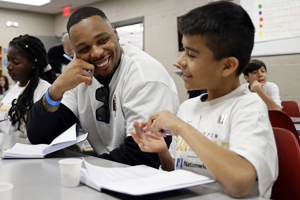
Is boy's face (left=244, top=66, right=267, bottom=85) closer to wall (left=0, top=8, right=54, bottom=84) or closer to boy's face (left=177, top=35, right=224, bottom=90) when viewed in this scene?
boy's face (left=177, top=35, right=224, bottom=90)

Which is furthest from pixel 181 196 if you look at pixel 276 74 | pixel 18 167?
pixel 276 74

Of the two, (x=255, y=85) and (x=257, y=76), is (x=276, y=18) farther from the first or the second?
(x=255, y=85)

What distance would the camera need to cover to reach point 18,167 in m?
1.06

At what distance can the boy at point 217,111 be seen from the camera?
0.78m

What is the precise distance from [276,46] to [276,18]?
0.37 metres

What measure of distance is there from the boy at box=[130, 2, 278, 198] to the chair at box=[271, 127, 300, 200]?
0.12 metres

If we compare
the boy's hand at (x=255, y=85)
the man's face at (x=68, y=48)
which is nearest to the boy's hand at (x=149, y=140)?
the boy's hand at (x=255, y=85)

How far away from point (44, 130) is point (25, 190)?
83 centimetres

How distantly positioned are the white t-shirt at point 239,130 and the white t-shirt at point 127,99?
0.30m

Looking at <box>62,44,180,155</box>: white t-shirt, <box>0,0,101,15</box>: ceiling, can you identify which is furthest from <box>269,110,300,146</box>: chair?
<box>0,0,101,15</box>: ceiling

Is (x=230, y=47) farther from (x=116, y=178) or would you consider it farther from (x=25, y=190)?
(x=25, y=190)

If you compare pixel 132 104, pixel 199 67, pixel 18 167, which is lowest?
pixel 18 167

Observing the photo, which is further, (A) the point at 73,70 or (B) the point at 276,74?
(B) the point at 276,74

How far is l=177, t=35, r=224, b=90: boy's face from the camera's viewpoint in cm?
96
